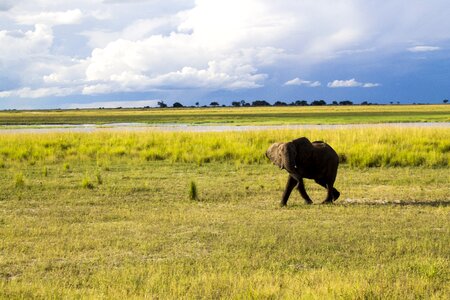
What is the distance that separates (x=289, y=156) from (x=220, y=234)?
343 cm

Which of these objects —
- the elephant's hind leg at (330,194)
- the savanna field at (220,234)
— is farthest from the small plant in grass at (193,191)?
the elephant's hind leg at (330,194)

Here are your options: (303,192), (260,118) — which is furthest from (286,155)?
(260,118)

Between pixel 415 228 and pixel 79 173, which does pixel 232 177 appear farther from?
pixel 415 228

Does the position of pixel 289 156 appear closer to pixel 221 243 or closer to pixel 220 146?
pixel 221 243

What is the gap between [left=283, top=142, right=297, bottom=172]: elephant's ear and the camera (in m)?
12.5

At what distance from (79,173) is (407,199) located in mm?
11308

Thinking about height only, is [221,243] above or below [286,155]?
below

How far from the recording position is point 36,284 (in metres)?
6.84

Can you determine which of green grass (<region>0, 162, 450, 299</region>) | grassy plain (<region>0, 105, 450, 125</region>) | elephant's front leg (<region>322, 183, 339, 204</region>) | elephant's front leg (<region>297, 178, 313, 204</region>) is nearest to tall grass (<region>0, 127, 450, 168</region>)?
green grass (<region>0, 162, 450, 299</region>)

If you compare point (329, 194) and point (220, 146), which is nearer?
point (329, 194)

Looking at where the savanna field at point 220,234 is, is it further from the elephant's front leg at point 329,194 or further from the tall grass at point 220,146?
the tall grass at point 220,146

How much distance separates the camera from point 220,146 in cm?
2722

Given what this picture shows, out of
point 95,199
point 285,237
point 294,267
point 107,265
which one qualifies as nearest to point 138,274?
point 107,265

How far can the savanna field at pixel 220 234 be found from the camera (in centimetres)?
675
